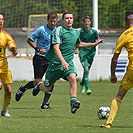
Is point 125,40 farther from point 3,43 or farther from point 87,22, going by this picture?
point 87,22

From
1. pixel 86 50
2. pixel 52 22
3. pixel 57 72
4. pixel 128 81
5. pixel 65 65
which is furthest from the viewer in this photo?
pixel 86 50

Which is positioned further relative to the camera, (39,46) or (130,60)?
(39,46)

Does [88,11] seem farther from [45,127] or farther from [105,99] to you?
[45,127]

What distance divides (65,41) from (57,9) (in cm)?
1451

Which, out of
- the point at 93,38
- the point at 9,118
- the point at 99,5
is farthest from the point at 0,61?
the point at 99,5

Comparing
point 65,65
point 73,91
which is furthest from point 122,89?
point 73,91

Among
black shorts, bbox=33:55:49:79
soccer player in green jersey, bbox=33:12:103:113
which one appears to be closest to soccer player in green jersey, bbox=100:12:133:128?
soccer player in green jersey, bbox=33:12:103:113

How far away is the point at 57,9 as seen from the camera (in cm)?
2692

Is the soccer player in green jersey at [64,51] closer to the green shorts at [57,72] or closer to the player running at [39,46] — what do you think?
the green shorts at [57,72]

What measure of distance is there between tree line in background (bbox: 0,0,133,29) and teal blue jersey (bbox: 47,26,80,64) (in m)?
13.8

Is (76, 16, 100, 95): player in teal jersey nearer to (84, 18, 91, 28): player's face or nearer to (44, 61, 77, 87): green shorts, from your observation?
(84, 18, 91, 28): player's face

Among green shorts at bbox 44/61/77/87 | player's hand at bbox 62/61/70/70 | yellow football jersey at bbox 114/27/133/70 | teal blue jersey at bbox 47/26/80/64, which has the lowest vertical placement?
green shorts at bbox 44/61/77/87

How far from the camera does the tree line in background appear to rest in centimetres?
2645

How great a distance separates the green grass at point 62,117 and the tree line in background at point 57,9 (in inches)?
322
